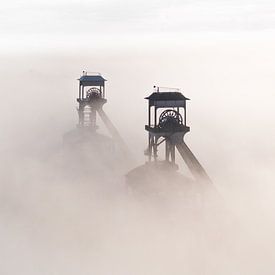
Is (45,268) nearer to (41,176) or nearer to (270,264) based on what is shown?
(270,264)

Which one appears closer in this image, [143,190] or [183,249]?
[183,249]

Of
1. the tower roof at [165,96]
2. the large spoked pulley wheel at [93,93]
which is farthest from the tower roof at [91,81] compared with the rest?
the tower roof at [165,96]

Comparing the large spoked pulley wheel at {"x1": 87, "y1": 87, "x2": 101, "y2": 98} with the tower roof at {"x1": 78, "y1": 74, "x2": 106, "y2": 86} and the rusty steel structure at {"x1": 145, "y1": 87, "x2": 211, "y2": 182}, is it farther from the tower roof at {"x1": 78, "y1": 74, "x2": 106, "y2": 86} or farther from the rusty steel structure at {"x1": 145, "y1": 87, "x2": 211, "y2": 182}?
the rusty steel structure at {"x1": 145, "y1": 87, "x2": 211, "y2": 182}

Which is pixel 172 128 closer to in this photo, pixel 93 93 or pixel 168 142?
pixel 168 142

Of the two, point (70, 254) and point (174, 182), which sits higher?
point (174, 182)

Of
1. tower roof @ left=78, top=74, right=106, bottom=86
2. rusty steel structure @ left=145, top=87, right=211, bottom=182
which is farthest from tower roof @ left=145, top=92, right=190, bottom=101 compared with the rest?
tower roof @ left=78, top=74, right=106, bottom=86

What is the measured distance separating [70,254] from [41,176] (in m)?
38.7

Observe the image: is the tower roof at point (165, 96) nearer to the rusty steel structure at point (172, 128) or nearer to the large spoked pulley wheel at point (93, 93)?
the rusty steel structure at point (172, 128)

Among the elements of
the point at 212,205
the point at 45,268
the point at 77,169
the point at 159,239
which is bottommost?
the point at 45,268

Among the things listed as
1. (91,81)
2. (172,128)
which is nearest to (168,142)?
(172,128)

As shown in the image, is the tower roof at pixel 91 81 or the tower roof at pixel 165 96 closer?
the tower roof at pixel 165 96

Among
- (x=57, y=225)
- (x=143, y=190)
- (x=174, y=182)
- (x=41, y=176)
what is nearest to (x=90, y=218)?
(x=57, y=225)

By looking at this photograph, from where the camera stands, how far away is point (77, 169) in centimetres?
10056

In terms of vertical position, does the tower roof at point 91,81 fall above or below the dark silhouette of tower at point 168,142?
above
